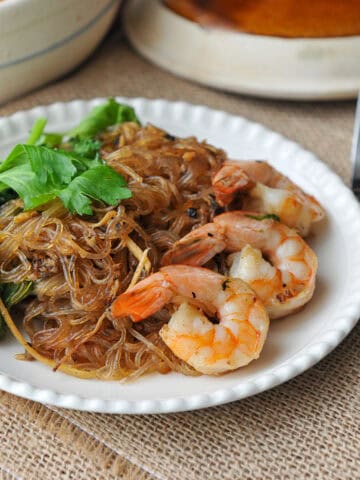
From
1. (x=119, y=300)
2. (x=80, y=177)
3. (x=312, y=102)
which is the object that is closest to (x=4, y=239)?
(x=80, y=177)

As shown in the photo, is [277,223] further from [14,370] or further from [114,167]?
[14,370]

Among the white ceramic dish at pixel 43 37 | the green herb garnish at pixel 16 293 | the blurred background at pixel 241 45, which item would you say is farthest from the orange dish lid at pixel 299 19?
the green herb garnish at pixel 16 293

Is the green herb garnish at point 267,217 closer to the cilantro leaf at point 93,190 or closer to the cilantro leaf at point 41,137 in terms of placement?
the cilantro leaf at point 93,190

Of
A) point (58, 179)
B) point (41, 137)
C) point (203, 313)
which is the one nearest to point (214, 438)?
point (203, 313)

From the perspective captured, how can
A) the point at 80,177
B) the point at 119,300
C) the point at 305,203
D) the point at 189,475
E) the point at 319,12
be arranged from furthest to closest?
the point at 319,12 → the point at 305,203 → the point at 80,177 → the point at 119,300 → the point at 189,475

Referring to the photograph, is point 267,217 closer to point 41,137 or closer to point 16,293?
point 16,293

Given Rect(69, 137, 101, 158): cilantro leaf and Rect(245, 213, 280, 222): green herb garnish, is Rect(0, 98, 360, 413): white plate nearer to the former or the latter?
Rect(245, 213, 280, 222): green herb garnish

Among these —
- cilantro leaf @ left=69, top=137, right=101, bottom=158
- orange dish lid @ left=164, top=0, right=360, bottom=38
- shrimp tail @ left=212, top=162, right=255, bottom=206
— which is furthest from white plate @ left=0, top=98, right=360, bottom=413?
orange dish lid @ left=164, top=0, right=360, bottom=38
